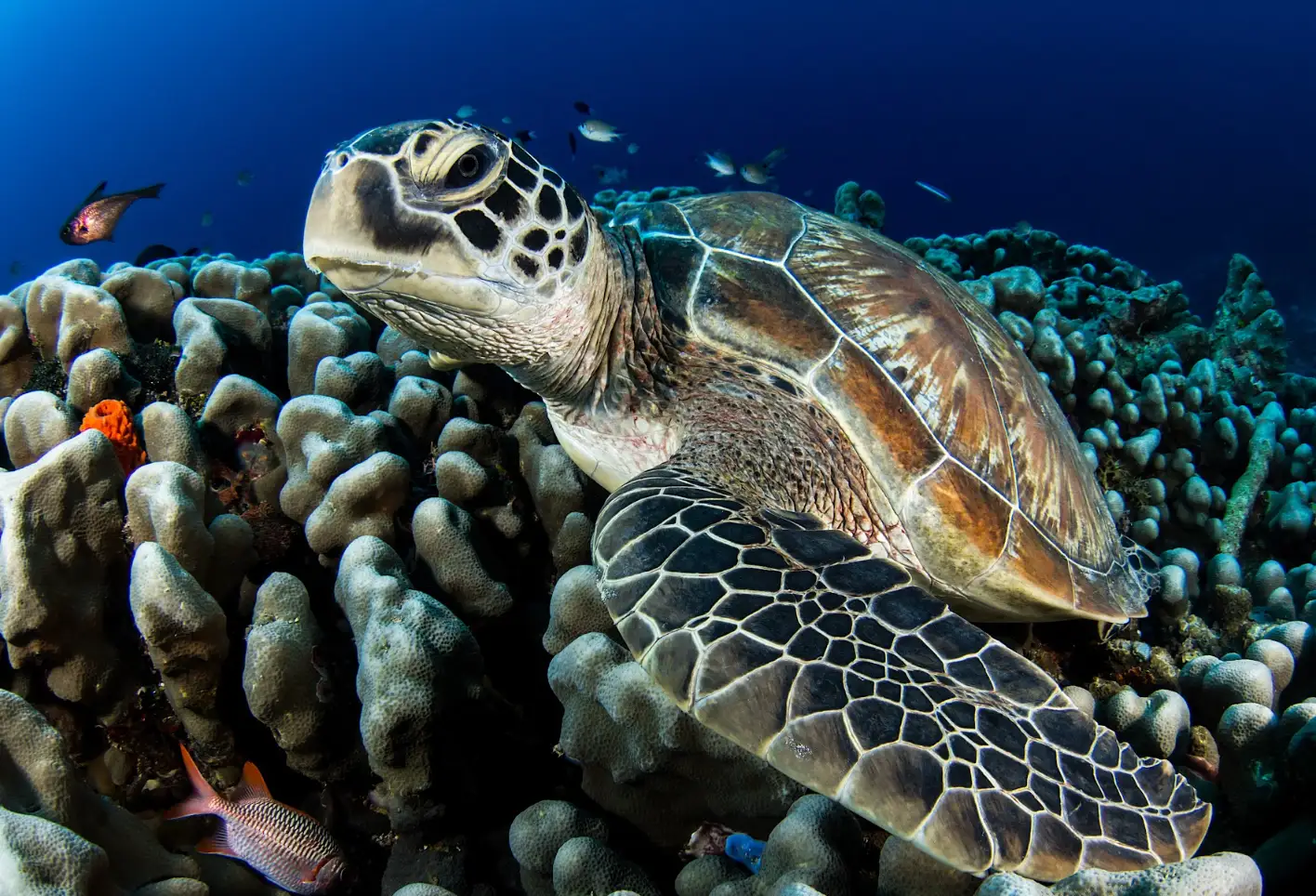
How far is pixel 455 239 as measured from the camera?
5.67ft

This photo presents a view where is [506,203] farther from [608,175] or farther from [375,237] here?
[608,175]

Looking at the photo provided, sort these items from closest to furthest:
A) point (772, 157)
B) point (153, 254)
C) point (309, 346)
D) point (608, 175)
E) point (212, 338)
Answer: point (212, 338) < point (309, 346) < point (153, 254) < point (772, 157) < point (608, 175)

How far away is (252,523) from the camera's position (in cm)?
204

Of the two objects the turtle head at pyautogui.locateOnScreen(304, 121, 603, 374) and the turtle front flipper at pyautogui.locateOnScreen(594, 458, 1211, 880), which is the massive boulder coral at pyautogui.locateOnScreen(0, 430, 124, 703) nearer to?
the turtle head at pyautogui.locateOnScreen(304, 121, 603, 374)

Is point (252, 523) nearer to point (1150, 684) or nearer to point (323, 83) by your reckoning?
point (1150, 684)

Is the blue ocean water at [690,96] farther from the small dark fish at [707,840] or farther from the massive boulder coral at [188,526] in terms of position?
the small dark fish at [707,840]

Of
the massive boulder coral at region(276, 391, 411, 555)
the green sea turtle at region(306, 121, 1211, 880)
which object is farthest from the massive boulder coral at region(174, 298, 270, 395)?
the green sea turtle at region(306, 121, 1211, 880)

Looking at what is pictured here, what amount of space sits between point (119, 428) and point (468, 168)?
145 centimetres

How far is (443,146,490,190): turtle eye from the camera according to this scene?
174cm

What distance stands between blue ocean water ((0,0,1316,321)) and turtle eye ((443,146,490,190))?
156 feet

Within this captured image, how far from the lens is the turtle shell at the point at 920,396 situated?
2055 millimetres

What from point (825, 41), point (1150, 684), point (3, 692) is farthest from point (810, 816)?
point (825, 41)

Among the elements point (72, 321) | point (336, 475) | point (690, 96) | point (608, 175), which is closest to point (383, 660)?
point (336, 475)

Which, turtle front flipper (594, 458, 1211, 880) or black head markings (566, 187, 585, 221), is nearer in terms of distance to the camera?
turtle front flipper (594, 458, 1211, 880)
